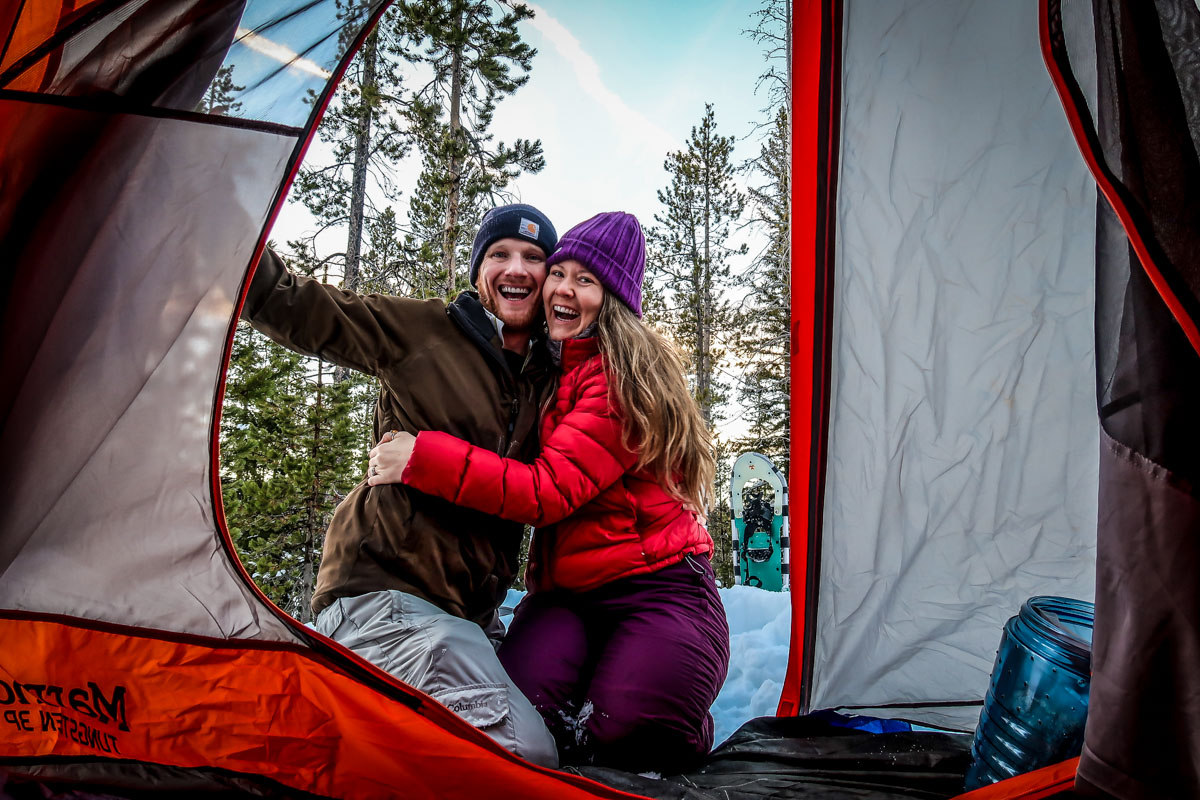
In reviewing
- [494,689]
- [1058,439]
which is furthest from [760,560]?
[494,689]

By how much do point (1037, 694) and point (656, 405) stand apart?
1116mm

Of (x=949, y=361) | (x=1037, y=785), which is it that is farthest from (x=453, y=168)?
(x=1037, y=785)

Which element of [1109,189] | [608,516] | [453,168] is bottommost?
[608,516]

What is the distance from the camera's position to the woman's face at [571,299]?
1.97 metres

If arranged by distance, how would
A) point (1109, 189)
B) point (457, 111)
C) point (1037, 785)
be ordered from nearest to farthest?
point (1109, 189) < point (1037, 785) < point (457, 111)

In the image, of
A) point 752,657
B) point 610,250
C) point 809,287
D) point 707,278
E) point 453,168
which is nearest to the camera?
point 809,287

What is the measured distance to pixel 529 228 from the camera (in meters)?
2.05

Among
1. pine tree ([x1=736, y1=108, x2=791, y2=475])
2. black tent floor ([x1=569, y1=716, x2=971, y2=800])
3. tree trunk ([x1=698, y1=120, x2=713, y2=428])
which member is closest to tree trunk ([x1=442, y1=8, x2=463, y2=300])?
pine tree ([x1=736, y1=108, x2=791, y2=475])

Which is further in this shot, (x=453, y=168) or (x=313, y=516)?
(x=453, y=168)

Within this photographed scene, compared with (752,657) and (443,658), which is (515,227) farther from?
(752,657)

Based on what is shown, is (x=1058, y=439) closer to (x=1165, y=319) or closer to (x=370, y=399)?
(x=1165, y=319)

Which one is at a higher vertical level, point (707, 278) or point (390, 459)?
point (707, 278)

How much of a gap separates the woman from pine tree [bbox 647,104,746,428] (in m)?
10.5

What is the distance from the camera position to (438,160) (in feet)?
21.7
